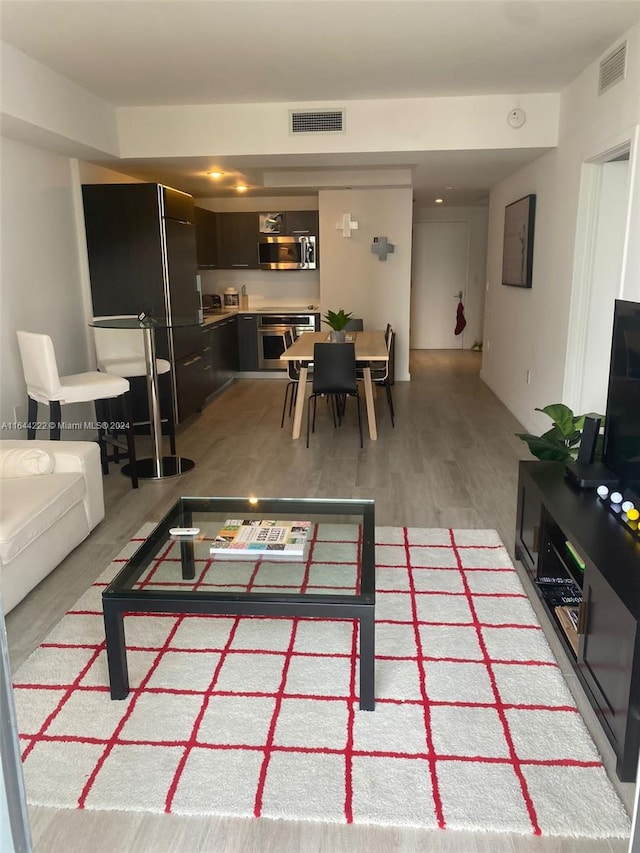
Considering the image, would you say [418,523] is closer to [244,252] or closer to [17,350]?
[17,350]

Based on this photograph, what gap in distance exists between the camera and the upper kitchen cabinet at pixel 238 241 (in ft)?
26.3

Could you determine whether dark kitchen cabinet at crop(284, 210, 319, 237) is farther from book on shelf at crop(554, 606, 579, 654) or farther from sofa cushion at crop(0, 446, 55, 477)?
book on shelf at crop(554, 606, 579, 654)

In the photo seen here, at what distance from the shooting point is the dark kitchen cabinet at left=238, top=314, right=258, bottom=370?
8039 mm

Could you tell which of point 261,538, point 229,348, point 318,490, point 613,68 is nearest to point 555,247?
point 613,68

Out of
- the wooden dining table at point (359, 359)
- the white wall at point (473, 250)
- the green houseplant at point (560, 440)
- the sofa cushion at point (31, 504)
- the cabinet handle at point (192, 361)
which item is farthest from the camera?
the white wall at point (473, 250)

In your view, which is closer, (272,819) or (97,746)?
(272,819)

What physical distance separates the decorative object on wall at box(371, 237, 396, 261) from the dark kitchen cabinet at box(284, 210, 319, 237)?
31.9 inches

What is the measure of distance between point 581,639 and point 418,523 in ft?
4.80

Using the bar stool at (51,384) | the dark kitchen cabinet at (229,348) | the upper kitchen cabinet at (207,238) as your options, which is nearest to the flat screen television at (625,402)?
the bar stool at (51,384)

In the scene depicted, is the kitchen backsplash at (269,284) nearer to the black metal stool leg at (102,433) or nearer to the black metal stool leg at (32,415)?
the black metal stool leg at (102,433)

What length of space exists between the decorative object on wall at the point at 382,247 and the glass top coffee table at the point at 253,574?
537cm

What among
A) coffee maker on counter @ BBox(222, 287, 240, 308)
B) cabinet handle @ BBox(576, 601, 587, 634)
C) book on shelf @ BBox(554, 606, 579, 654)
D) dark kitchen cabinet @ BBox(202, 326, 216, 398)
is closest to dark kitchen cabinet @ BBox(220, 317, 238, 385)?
dark kitchen cabinet @ BBox(202, 326, 216, 398)

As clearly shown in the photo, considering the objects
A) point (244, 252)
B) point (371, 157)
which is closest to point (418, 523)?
point (371, 157)

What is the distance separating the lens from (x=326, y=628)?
8.41 feet
